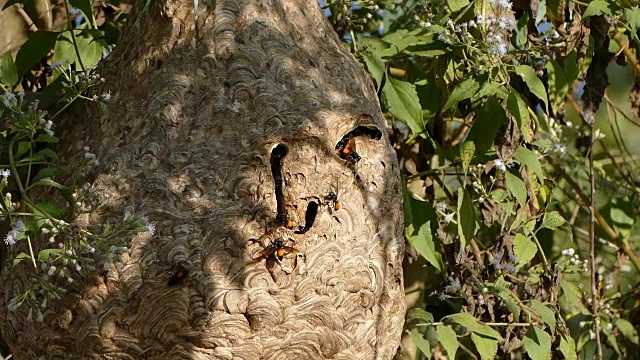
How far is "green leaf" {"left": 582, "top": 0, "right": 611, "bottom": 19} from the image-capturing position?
333 cm

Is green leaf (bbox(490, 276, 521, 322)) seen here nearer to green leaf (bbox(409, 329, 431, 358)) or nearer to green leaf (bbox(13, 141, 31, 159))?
green leaf (bbox(409, 329, 431, 358))

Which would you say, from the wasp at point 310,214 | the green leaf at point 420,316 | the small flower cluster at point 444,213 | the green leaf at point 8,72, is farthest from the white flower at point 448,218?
the green leaf at point 8,72

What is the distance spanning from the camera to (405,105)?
10.8ft

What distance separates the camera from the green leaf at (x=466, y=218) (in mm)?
3361

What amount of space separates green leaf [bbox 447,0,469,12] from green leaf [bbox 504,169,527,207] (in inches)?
19.0

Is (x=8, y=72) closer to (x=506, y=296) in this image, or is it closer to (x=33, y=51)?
(x=33, y=51)

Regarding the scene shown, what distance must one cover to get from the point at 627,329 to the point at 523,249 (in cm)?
104

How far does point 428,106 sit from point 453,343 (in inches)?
27.1

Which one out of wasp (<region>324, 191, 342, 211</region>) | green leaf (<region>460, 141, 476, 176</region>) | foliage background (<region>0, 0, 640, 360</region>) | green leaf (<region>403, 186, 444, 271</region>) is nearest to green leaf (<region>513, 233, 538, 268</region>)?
foliage background (<region>0, 0, 640, 360</region>)

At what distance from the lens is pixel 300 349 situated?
2.78 meters

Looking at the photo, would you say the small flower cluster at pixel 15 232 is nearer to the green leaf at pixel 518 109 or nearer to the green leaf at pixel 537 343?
the green leaf at pixel 518 109

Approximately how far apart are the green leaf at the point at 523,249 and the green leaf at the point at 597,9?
2.17 feet

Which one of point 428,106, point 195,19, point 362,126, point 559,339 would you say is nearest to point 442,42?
point 428,106

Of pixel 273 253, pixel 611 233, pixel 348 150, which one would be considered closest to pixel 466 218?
pixel 348 150
